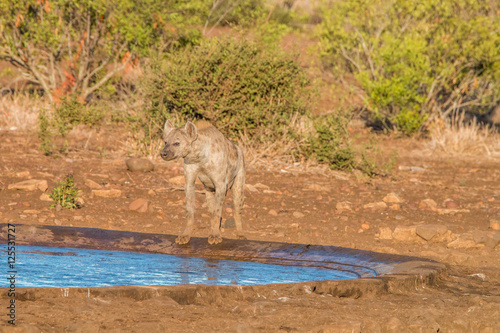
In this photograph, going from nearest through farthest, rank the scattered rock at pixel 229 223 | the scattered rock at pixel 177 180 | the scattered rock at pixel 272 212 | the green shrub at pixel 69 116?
the scattered rock at pixel 229 223 → the scattered rock at pixel 272 212 → the scattered rock at pixel 177 180 → the green shrub at pixel 69 116

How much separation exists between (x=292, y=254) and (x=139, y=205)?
133 inches

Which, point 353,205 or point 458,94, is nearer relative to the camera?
point 353,205

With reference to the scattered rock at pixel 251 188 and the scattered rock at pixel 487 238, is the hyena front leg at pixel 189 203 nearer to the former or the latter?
the scattered rock at pixel 487 238

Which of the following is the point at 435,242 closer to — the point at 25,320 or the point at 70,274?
the point at 70,274

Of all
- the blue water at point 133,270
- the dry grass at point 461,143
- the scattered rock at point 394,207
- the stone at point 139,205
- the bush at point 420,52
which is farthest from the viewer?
the bush at point 420,52

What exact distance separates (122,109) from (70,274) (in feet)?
32.5

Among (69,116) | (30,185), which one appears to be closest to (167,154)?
(30,185)

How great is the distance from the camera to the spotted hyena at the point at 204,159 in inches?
261

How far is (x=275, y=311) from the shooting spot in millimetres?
4504

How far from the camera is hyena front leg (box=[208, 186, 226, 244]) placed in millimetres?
6918

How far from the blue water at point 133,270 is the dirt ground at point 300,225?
0.79 m

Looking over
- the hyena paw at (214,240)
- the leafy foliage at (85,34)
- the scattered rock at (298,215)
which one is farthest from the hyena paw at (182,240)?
the leafy foliage at (85,34)

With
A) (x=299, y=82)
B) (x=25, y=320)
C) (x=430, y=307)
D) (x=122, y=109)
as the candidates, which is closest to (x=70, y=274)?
(x=25, y=320)

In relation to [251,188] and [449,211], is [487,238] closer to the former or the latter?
[449,211]
